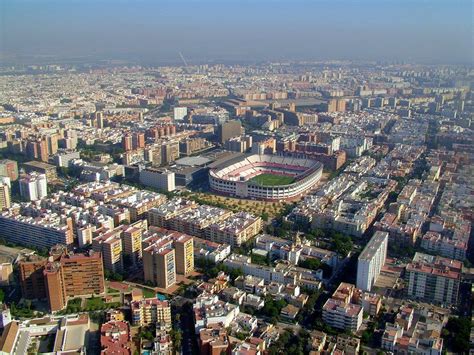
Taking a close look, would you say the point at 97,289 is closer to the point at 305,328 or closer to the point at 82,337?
the point at 82,337

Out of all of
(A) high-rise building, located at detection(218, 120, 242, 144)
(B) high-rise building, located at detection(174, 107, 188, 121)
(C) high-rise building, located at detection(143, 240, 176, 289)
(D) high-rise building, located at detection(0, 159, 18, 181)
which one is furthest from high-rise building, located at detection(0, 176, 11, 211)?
(B) high-rise building, located at detection(174, 107, 188, 121)

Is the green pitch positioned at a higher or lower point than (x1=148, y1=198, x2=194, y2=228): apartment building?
lower

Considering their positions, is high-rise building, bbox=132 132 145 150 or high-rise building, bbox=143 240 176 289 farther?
high-rise building, bbox=132 132 145 150

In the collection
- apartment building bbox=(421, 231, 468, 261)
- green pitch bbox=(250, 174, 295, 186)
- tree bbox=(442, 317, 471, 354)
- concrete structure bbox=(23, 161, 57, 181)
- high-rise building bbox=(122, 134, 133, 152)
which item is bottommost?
tree bbox=(442, 317, 471, 354)

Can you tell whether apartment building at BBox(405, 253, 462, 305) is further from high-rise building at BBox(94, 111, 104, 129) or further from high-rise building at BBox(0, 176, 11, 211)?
high-rise building at BBox(94, 111, 104, 129)

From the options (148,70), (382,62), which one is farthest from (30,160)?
(382,62)

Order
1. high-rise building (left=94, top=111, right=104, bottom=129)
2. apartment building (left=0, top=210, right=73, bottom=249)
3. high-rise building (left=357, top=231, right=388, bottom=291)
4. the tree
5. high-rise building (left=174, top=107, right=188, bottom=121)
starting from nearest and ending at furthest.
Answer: the tree
high-rise building (left=357, top=231, right=388, bottom=291)
apartment building (left=0, top=210, right=73, bottom=249)
high-rise building (left=94, top=111, right=104, bottom=129)
high-rise building (left=174, top=107, right=188, bottom=121)

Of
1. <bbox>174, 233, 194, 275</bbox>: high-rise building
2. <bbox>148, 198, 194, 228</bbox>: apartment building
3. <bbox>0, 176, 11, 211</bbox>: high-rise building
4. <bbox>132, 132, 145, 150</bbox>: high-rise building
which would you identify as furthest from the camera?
<bbox>132, 132, 145, 150</bbox>: high-rise building

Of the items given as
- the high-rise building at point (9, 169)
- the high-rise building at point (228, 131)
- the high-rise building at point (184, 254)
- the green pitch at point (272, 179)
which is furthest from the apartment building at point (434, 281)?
the high-rise building at point (228, 131)
